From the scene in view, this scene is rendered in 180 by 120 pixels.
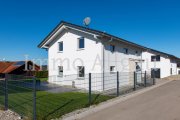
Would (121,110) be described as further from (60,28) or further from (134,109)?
(60,28)

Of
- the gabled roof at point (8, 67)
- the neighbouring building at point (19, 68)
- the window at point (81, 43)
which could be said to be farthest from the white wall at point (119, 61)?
the gabled roof at point (8, 67)

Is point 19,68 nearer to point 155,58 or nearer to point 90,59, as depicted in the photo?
point 90,59

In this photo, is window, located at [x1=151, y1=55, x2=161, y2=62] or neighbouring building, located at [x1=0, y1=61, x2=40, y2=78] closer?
window, located at [x1=151, y1=55, x2=161, y2=62]

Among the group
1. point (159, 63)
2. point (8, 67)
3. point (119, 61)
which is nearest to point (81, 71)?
point (119, 61)

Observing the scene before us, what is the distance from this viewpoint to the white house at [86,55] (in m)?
17.3

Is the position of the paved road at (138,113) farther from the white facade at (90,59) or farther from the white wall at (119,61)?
the white wall at (119,61)

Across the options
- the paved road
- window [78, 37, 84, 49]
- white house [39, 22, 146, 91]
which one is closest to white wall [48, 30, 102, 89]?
white house [39, 22, 146, 91]

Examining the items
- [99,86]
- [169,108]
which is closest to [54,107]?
[169,108]

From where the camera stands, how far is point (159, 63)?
35938mm

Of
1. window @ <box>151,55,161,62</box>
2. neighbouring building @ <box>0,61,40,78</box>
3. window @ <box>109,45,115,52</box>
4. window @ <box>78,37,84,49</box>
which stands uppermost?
window @ <box>78,37,84,49</box>

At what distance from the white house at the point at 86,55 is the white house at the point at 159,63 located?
13.9 meters

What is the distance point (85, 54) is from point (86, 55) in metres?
0.16

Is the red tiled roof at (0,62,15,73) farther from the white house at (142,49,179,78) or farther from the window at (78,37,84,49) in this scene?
the white house at (142,49,179,78)

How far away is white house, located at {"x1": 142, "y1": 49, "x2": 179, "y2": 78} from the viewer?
3547 centimetres
